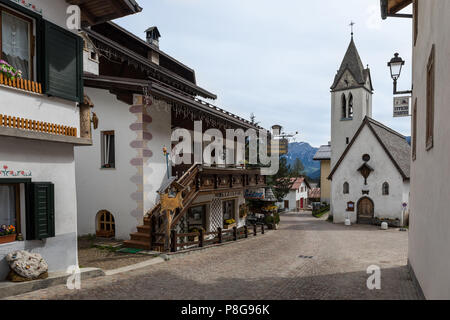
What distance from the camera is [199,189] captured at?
13.9 meters

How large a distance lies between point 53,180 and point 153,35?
18.5 meters

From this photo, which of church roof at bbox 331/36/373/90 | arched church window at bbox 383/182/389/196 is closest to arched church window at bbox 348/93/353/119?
church roof at bbox 331/36/373/90

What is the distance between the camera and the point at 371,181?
27469mm

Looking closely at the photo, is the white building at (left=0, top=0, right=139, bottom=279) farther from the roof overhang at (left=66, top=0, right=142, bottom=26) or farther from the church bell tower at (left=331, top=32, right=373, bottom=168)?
the church bell tower at (left=331, top=32, right=373, bottom=168)

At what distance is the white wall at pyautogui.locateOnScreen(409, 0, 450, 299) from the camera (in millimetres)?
5191

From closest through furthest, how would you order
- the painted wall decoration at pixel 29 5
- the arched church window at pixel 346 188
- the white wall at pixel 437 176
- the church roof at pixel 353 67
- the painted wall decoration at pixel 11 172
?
the white wall at pixel 437 176, the painted wall decoration at pixel 11 172, the painted wall decoration at pixel 29 5, the arched church window at pixel 346 188, the church roof at pixel 353 67

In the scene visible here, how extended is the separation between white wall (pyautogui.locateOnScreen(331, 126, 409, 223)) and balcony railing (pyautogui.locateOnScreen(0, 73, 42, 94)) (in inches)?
1028

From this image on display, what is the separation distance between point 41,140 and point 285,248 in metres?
11.2

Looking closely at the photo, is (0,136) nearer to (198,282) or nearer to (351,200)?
(198,282)

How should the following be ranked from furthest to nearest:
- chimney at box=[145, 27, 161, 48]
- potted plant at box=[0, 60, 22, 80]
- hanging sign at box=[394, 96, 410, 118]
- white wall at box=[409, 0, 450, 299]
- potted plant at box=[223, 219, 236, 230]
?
chimney at box=[145, 27, 161, 48] → potted plant at box=[223, 219, 236, 230] → hanging sign at box=[394, 96, 410, 118] → potted plant at box=[0, 60, 22, 80] → white wall at box=[409, 0, 450, 299]

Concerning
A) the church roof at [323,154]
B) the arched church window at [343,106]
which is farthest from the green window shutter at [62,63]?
the church roof at [323,154]

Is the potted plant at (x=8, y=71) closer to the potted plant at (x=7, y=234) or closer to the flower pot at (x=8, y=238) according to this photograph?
the potted plant at (x=7, y=234)

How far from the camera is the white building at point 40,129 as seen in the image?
274 inches

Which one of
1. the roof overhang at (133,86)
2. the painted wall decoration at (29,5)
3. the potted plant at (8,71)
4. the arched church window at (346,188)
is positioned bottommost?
the arched church window at (346,188)
